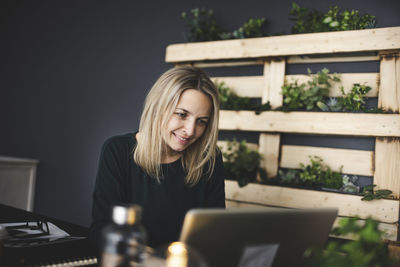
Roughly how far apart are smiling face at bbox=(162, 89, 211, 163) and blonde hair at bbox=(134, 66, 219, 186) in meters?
0.02

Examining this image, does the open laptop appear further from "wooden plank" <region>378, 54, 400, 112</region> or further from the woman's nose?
"wooden plank" <region>378, 54, 400, 112</region>

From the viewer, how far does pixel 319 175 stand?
2.26 m

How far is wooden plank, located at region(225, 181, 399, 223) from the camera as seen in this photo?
6.58 feet

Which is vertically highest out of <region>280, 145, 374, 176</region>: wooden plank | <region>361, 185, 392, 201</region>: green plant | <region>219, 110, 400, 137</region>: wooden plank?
<region>219, 110, 400, 137</region>: wooden plank

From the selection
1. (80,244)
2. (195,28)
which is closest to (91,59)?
(195,28)

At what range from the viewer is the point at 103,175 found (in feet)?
5.23

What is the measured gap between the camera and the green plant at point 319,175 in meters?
2.21

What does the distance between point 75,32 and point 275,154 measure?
95.6 inches

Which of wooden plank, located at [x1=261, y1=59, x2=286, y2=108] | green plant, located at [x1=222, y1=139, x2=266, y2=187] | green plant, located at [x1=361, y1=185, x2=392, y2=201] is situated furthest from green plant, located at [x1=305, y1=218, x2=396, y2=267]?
wooden plank, located at [x1=261, y1=59, x2=286, y2=108]

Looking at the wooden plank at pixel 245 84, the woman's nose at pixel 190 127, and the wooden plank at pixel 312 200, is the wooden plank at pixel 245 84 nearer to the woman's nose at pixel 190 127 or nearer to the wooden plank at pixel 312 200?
the wooden plank at pixel 312 200

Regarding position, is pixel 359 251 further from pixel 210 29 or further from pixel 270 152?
pixel 210 29

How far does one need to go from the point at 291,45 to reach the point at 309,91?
0.32 m

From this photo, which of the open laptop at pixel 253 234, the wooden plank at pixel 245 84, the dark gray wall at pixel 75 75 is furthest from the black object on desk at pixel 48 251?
the dark gray wall at pixel 75 75

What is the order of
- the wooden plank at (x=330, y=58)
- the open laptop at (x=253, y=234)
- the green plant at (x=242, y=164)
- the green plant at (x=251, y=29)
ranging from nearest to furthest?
the open laptop at (x=253, y=234), the wooden plank at (x=330, y=58), the green plant at (x=242, y=164), the green plant at (x=251, y=29)
